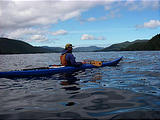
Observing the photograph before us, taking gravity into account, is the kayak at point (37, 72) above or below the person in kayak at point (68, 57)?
below

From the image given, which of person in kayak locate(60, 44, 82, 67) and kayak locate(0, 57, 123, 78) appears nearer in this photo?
kayak locate(0, 57, 123, 78)

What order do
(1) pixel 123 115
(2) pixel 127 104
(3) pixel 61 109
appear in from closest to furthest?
1. (1) pixel 123 115
2. (3) pixel 61 109
3. (2) pixel 127 104

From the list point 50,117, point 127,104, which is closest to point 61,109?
point 50,117

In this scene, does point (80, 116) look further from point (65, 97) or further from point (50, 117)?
point (65, 97)

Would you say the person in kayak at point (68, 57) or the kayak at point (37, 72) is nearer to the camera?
the kayak at point (37, 72)

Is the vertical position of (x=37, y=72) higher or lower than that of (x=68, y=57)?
lower

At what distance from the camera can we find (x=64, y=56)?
1362 centimetres

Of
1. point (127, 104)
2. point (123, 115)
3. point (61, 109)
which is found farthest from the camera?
point (127, 104)

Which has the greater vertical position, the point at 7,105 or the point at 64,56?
the point at 64,56

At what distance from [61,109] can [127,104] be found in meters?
2.37

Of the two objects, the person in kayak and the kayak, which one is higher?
the person in kayak

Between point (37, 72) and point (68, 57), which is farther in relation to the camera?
point (68, 57)

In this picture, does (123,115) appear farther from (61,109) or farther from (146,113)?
(61,109)

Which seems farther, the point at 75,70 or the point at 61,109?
the point at 75,70
